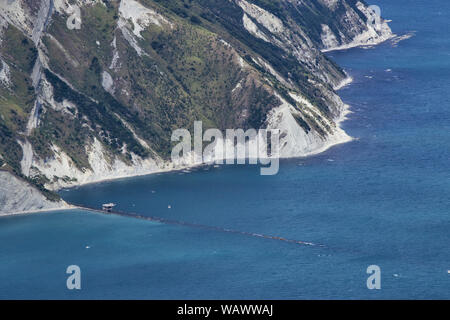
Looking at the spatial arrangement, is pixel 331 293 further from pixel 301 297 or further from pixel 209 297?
pixel 209 297

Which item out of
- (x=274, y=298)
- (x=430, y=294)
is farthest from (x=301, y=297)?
(x=430, y=294)

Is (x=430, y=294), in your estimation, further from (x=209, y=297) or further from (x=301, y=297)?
(x=209, y=297)

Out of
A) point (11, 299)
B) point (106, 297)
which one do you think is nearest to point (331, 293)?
point (106, 297)
